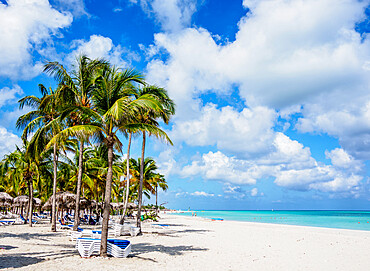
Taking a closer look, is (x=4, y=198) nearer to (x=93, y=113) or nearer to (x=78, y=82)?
(x=78, y=82)

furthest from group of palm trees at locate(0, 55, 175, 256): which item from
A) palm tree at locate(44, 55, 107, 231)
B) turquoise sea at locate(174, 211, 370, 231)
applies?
turquoise sea at locate(174, 211, 370, 231)

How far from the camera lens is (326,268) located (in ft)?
28.9

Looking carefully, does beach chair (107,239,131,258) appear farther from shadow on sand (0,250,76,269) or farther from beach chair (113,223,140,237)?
beach chair (113,223,140,237)

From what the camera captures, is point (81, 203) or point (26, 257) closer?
point (26, 257)

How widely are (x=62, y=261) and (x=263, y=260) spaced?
6.56m

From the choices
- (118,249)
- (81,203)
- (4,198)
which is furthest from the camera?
(4,198)

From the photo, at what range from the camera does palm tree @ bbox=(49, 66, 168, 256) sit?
916 cm

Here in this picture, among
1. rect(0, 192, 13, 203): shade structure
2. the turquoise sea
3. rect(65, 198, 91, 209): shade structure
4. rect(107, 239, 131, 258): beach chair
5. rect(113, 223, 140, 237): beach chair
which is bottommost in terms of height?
the turquoise sea

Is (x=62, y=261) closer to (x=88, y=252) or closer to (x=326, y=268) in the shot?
(x=88, y=252)

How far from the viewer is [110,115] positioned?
9500 mm

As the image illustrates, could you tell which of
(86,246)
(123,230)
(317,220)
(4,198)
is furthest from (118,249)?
(317,220)

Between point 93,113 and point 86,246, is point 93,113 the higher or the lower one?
the higher one

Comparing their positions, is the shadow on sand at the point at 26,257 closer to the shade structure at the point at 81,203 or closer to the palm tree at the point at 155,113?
the palm tree at the point at 155,113

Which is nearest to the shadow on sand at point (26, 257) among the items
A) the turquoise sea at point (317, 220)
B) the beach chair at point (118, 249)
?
the beach chair at point (118, 249)
